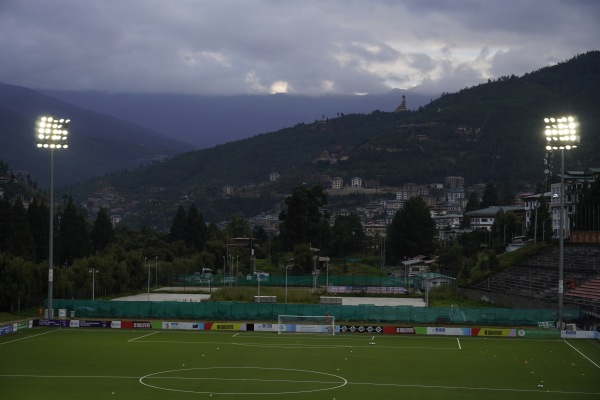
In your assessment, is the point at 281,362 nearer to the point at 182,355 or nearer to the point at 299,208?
the point at 182,355

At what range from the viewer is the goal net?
61.7m

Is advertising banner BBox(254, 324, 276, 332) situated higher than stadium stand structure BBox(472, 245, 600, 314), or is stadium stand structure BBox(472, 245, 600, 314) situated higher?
stadium stand structure BBox(472, 245, 600, 314)

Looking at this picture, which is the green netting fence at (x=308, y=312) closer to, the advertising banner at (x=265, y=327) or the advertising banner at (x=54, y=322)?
the advertising banner at (x=54, y=322)

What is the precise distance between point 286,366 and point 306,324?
1738 centimetres

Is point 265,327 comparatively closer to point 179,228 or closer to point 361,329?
point 361,329

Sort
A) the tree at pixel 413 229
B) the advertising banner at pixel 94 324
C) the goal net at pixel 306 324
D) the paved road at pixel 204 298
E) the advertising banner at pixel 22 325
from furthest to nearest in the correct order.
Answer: the tree at pixel 413 229, the paved road at pixel 204 298, the advertising banner at pixel 94 324, the goal net at pixel 306 324, the advertising banner at pixel 22 325

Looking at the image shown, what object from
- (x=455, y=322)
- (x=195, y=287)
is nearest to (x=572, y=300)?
(x=455, y=322)

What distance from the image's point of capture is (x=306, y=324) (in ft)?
206

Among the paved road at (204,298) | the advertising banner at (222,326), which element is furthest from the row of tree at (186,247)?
the advertising banner at (222,326)

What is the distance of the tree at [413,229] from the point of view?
138375mm

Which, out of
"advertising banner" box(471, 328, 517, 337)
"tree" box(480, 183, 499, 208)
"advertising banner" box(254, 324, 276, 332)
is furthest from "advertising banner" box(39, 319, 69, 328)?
"tree" box(480, 183, 499, 208)

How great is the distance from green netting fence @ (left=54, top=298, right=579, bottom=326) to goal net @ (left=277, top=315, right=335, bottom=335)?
135 cm

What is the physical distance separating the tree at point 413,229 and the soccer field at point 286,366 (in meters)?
78.9

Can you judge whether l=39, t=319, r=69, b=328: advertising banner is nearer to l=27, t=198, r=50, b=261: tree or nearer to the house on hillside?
l=27, t=198, r=50, b=261: tree
